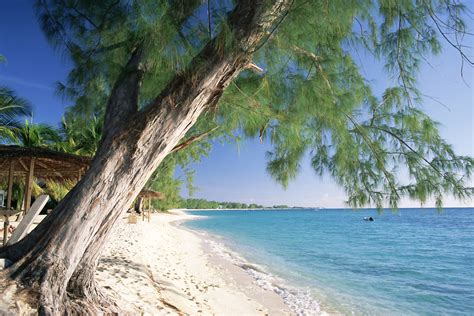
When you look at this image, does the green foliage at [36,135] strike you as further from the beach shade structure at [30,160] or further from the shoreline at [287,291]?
the shoreline at [287,291]

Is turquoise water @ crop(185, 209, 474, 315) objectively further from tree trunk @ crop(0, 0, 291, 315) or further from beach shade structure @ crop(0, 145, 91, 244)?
beach shade structure @ crop(0, 145, 91, 244)

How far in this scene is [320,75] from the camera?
10.1 ft

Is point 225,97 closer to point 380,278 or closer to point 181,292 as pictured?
Result: point 181,292

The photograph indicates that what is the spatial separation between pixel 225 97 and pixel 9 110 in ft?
33.2

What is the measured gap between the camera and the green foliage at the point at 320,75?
2600 millimetres

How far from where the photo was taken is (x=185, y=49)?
2.49m

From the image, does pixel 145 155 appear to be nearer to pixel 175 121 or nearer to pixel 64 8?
pixel 175 121

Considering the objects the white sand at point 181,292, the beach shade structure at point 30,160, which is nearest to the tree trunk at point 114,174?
the white sand at point 181,292

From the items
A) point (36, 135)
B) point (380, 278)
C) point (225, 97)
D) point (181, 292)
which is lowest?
point (380, 278)

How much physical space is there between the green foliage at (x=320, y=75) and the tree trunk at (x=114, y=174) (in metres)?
0.14

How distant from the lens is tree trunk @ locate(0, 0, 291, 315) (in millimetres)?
2240

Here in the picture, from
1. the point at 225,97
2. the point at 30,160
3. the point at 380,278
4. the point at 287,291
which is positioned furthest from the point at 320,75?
the point at 380,278

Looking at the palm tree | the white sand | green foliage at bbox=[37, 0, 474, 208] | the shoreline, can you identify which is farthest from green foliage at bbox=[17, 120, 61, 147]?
green foliage at bbox=[37, 0, 474, 208]

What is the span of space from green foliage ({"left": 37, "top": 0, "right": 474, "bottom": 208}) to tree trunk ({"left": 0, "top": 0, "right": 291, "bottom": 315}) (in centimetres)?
14
